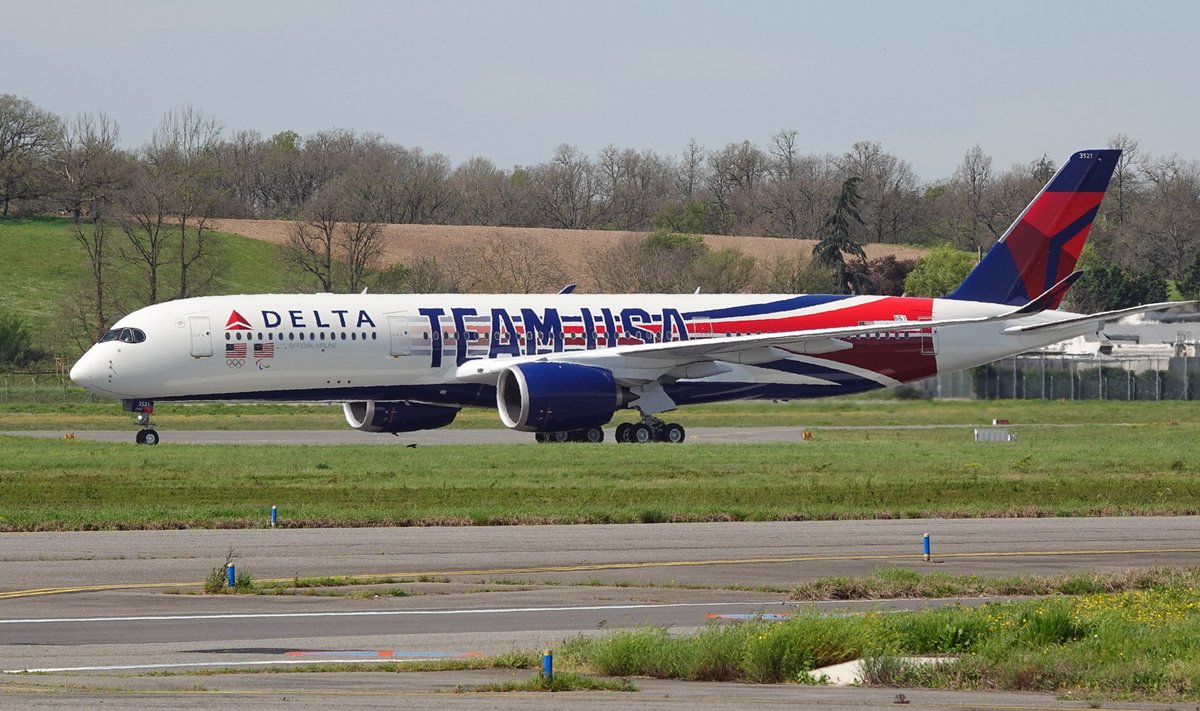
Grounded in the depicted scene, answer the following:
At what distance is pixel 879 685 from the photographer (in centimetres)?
1369

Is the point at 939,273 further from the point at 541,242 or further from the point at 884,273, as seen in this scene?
the point at 541,242

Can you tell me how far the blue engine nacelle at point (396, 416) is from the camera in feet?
149

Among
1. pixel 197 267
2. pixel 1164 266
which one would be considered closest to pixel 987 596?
pixel 197 267

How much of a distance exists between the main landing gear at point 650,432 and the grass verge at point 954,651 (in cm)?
2914

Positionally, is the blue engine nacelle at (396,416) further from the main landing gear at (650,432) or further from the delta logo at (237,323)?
the main landing gear at (650,432)

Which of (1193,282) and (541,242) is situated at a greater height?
(541,242)

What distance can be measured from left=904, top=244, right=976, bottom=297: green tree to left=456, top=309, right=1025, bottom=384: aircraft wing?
56.2 metres

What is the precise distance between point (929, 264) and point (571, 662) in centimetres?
9374

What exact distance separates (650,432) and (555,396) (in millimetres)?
4445

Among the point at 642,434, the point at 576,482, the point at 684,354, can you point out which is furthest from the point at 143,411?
the point at 576,482

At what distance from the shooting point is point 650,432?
148 feet

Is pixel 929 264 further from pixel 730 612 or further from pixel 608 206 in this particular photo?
pixel 730 612

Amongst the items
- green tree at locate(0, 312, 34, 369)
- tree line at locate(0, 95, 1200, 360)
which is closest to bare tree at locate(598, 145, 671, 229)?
tree line at locate(0, 95, 1200, 360)

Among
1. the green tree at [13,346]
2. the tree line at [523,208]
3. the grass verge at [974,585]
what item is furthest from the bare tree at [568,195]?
the grass verge at [974,585]
